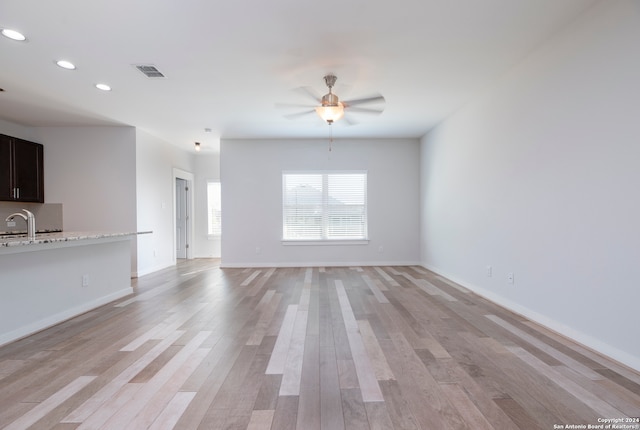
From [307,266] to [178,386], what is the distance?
4.49 m

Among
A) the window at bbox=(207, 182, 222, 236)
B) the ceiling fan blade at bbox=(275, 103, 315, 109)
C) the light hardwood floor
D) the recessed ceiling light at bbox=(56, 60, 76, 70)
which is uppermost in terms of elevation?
the recessed ceiling light at bbox=(56, 60, 76, 70)

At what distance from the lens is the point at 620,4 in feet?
7.32

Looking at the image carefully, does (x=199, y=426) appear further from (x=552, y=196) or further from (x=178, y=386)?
(x=552, y=196)

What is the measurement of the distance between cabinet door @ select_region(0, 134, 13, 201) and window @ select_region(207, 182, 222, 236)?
12.2 ft

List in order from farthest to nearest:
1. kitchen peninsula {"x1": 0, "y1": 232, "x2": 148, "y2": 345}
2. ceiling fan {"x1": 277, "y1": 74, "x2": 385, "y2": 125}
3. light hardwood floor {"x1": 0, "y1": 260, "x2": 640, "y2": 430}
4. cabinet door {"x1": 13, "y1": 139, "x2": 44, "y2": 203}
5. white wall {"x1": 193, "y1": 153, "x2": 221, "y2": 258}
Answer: white wall {"x1": 193, "y1": 153, "x2": 221, "y2": 258}
cabinet door {"x1": 13, "y1": 139, "x2": 44, "y2": 203}
ceiling fan {"x1": 277, "y1": 74, "x2": 385, "y2": 125}
kitchen peninsula {"x1": 0, "y1": 232, "x2": 148, "y2": 345}
light hardwood floor {"x1": 0, "y1": 260, "x2": 640, "y2": 430}

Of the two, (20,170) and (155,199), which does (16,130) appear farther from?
(155,199)

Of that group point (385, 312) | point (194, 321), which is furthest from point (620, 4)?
point (194, 321)

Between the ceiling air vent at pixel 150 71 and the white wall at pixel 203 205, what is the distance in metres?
4.70

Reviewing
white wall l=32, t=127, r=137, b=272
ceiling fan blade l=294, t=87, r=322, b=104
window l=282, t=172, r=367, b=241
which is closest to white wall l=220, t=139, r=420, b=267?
window l=282, t=172, r=367, b=241

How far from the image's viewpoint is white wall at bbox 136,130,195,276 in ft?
18.7

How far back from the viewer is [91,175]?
5.53 m

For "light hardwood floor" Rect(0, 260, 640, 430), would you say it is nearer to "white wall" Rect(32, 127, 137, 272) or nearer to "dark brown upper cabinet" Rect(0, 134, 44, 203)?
"white wall" Rect(32, 127, 137, 272)

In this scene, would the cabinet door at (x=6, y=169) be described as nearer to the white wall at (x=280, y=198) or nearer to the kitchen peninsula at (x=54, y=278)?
the kitchen peninsula at (x=54, y=278)

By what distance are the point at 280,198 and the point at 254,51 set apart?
3.69 metres
